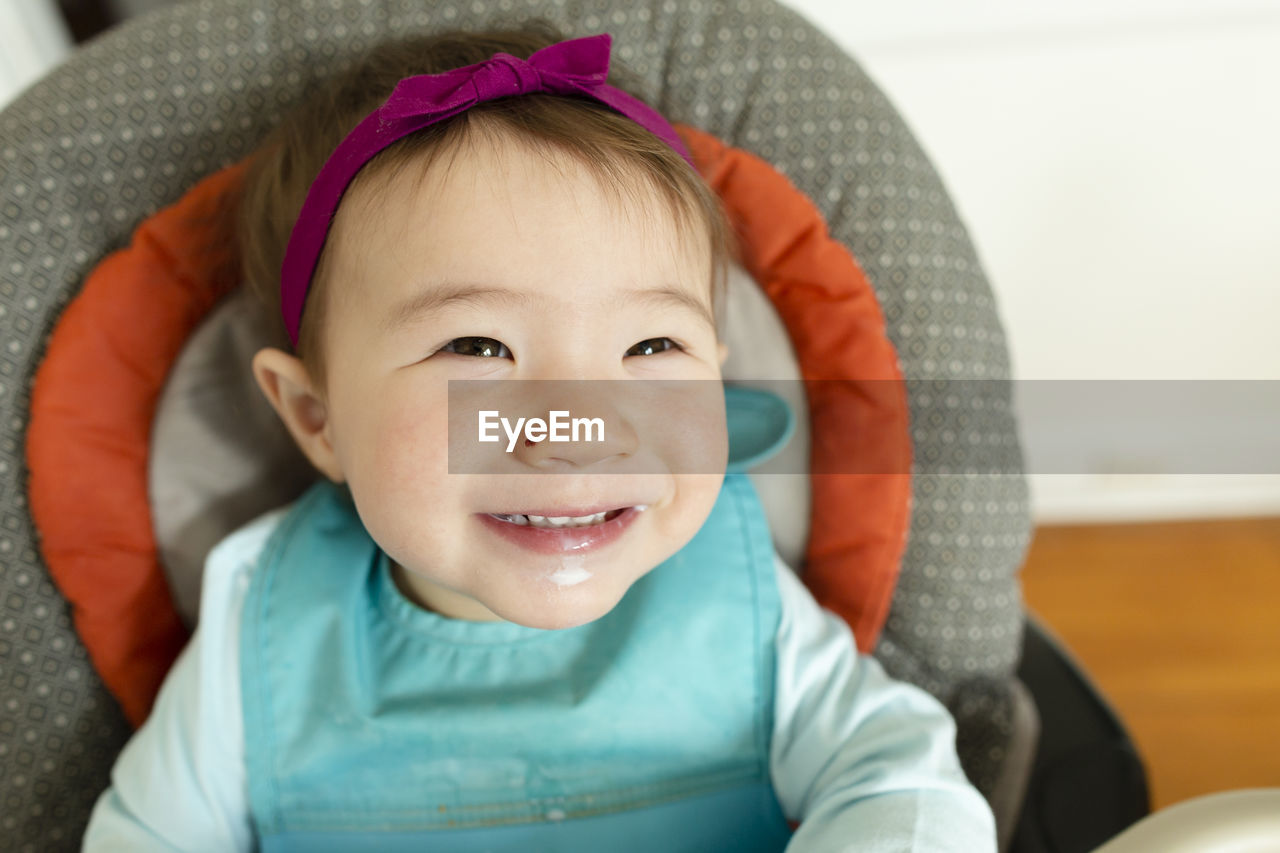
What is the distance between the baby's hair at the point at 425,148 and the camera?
59cm

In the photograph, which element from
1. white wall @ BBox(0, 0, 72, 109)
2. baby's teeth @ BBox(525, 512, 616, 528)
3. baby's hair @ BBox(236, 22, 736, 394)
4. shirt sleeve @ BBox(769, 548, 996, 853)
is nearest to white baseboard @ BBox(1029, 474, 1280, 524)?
shirt sleeve @ BBox(769, 548, 996, 853)

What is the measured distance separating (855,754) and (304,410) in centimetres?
47

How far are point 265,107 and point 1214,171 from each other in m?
1.09

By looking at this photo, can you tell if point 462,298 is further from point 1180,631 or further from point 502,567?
point 1180,631

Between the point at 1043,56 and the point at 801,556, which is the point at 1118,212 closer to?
the point at 1043,56

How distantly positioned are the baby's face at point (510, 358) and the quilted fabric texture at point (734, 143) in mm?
207

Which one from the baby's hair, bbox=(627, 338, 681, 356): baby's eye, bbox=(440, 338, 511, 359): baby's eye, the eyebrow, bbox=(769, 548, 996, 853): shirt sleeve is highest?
the baby's hair

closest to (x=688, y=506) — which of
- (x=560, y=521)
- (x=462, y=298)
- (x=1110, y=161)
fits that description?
(x=560, y=521)

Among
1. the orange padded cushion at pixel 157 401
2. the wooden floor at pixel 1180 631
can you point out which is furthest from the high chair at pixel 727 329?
the wooden floor at pixel 1180 631

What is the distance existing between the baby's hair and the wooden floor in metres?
0.95

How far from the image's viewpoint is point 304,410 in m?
0.70

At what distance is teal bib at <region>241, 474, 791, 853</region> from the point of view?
26.6 inches

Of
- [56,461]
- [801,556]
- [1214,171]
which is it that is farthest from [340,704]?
[1214,171]

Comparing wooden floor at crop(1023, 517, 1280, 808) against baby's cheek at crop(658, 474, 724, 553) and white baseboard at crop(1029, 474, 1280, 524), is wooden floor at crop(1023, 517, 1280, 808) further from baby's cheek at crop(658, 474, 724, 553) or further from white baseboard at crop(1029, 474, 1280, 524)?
baby's cheek at crop(658, 474, 724, 553)
